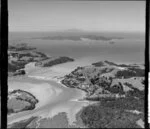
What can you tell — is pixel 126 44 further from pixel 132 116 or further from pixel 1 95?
pixel 1 95

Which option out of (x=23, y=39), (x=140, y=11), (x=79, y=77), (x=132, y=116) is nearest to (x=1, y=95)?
(x=23, y=39)

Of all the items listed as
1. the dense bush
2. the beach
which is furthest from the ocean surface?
the dense bush

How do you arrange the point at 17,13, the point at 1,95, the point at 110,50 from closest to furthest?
the point at 1,95 → the point at 17,13 → the point at 110,50

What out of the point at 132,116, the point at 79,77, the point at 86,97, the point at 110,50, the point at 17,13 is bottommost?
the point at 132,116

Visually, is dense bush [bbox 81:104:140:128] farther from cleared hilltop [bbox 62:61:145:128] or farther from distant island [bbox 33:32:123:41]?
distant island [bbox 33:32:123:41]

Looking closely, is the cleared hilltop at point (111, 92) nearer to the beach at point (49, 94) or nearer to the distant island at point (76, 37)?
the beach at point (49, 94)

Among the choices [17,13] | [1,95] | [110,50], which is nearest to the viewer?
[1,95]

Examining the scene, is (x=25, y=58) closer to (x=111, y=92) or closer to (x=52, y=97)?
(x=52, y=97)

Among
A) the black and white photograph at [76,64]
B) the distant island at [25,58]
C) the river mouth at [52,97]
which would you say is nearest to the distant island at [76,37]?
the black and white photograph at [76,64]
